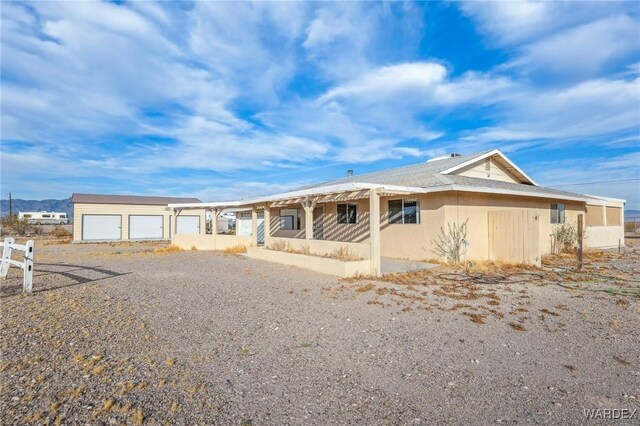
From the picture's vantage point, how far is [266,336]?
4.64m

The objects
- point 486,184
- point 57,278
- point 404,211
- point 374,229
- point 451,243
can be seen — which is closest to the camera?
point 57,278

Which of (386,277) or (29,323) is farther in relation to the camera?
(386,277)

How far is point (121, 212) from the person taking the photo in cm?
2738

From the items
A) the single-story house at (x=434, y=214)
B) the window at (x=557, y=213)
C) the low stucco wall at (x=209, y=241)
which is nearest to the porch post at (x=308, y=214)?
the single-story house at (x=434, y=214)

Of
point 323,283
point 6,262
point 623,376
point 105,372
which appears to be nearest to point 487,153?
point 323,283

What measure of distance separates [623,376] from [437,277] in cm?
553

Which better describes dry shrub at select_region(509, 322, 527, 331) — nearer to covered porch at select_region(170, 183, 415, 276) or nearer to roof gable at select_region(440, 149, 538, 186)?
covered porch at select_region(170, 183, 415, 276)

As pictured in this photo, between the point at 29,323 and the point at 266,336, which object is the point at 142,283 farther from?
the point at 266,336

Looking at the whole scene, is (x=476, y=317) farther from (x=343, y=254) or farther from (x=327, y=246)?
(x=327, y=246)

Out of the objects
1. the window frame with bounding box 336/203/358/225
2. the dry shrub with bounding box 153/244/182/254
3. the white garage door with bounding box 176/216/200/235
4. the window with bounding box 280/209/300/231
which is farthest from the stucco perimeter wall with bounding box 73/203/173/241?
the window frame with bounding box 336/203/358/225

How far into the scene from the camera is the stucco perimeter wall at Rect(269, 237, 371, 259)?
32.6 ft

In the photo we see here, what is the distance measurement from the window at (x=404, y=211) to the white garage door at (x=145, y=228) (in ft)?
73.1

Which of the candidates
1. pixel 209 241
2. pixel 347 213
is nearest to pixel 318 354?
pixel 347 213

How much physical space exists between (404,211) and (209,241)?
1094cm
